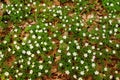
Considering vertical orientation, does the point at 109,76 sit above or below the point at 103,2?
below

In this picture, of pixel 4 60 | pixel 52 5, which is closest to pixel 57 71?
pixel 4 60

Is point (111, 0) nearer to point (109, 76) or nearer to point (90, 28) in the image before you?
point (90, 28)

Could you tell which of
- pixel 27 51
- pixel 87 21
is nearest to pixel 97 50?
pixel 87 21

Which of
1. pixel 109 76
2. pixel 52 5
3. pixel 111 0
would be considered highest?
pixel 52 5

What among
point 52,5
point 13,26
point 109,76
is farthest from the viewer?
point 52,5

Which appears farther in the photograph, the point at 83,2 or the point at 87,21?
the point at 83,2

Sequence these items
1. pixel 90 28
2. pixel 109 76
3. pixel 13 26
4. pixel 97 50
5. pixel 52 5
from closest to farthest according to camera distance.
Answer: pixel 109 76 < pixel 97 50 < pixel 90 28 < pixel 13 26 < pixel 52 5

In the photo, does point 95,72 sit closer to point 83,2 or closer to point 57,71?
point 57,71
